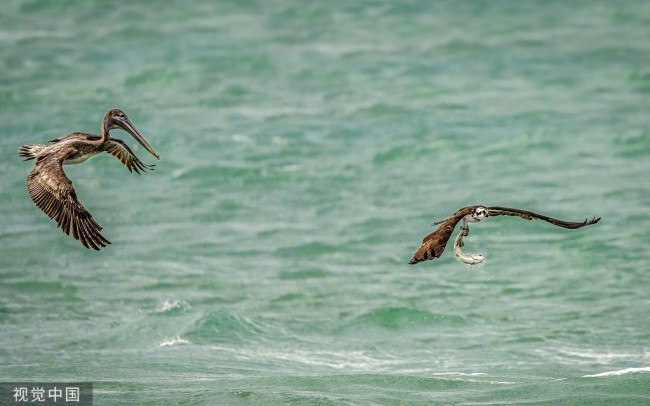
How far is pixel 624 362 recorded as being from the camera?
20766 millimetres

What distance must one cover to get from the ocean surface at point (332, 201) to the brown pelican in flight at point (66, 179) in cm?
338

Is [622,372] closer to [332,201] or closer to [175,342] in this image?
[175,342]

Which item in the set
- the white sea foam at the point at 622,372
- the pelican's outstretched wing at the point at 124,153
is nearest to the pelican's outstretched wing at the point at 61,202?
the pelican's outstretched wing at the point at 124,153

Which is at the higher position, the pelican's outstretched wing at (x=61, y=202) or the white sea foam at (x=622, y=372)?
the pelican's outstretched wing at (x=61, y=202)

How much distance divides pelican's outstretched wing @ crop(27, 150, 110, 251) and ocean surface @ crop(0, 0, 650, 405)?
3375 mm

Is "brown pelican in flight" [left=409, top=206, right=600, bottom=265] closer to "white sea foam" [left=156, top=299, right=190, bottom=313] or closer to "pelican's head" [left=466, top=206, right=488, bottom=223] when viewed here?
"pelican's head" [left=466, top=206, right=488, bottom=223]

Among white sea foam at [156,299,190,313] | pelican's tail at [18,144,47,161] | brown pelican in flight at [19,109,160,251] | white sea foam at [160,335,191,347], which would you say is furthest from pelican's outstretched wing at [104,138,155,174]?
white sea foam at [156,299,190,313]

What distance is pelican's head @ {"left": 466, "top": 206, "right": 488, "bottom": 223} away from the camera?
14.5 metres

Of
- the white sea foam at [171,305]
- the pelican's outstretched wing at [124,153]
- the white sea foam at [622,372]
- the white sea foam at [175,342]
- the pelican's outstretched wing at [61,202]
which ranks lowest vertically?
the white sea foam at [622,372]

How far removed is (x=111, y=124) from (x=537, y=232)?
1257 centimetres

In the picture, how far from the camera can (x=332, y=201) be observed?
28812mm

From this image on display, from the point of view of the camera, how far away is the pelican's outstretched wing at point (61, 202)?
1549cm

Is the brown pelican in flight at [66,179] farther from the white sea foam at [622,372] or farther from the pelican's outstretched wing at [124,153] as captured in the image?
the white sea foam at [622,372]

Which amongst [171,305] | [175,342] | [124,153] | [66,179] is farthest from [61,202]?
[171,305]
